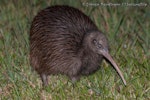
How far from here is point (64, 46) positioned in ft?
16.5

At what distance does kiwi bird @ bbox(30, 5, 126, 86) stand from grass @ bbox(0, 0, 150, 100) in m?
0.14

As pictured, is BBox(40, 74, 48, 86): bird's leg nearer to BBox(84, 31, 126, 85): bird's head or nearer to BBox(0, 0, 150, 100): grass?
BBox(0, 0, 150, 100): grass

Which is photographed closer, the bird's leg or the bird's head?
the bird's head

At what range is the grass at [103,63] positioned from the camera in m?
4.78

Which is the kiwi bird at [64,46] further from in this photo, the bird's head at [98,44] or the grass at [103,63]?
the grass at [103,63]

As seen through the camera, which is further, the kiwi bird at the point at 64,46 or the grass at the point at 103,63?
the kiwi bird at the point at 64,46

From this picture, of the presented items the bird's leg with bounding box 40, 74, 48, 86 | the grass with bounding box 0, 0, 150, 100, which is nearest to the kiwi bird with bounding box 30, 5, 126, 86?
the bird's leg with bounding box 40, 74, 48, 86

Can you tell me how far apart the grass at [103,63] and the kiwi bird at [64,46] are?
14 centimetres

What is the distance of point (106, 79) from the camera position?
198 inches

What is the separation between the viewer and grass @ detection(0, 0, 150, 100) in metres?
4.78

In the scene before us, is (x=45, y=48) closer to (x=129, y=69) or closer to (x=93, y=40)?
(x=93, y=40)

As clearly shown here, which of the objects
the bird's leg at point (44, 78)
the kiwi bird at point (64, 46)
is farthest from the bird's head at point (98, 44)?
the bird's leg at point (44, 78)

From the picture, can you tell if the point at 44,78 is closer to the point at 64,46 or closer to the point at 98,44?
the point at 64,46

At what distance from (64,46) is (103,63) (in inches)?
25.3
